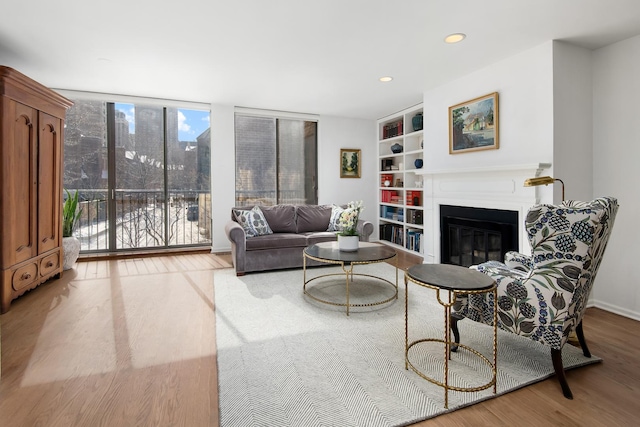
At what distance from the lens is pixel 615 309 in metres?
3.06

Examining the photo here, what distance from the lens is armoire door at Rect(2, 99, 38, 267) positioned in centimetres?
294

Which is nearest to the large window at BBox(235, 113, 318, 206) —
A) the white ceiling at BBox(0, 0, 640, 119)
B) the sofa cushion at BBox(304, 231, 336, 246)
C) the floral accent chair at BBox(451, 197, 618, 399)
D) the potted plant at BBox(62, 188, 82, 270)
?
the white ceiling at BBox(0, 0, 640, 119)

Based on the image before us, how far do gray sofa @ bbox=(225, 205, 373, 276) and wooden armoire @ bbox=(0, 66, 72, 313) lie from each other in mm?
1909

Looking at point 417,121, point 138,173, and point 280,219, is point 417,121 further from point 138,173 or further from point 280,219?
point 138,173

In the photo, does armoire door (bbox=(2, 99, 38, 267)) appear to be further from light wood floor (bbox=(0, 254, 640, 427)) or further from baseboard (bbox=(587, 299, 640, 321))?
baseboard (bbox=(587, 299, 640, 321))

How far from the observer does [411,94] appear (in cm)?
490

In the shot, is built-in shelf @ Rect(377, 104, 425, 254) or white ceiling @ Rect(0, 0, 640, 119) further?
built-in shelf @ Rect(377, 104, 425, 254)

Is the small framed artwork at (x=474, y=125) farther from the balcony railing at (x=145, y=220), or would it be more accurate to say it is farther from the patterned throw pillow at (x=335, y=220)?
the balcony railing at (x=145, y=220)

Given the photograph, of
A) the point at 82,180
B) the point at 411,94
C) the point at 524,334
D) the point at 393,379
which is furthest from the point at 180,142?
the point at 524,334

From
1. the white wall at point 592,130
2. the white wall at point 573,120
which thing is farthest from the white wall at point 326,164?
the white wall at point 573,120

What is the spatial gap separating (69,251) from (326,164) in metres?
4.15

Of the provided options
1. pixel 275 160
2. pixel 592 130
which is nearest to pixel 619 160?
pixel 592 130

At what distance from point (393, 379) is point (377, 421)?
1.20 ft

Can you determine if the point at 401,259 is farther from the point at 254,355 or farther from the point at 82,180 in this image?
the point at 82,180
